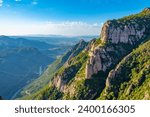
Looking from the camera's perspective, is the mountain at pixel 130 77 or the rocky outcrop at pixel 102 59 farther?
the rocky outcrop at pixel 102 59

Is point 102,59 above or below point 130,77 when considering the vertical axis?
above

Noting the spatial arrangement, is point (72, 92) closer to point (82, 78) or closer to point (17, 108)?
point (82, 78)

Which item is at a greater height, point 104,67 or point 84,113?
point 84,113

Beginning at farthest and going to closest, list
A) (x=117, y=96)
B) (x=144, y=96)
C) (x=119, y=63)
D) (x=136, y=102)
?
(x=119, y=63) < (x=117, y=96) < (x=144, y=96) < (x=136, y=102)

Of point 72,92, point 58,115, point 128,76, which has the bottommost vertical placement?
point 72,92

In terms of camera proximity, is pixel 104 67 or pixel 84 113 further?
pixel 104 67

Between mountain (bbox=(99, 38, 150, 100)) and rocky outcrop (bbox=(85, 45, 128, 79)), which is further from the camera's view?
rocky outcrop (bbox=(85, 45, 128, 79))

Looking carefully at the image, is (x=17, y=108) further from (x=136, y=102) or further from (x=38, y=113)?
(x=136, y=102)

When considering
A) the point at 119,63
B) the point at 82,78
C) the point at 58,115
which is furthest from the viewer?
the point at 82,78

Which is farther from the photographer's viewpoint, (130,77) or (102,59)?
(102,59)

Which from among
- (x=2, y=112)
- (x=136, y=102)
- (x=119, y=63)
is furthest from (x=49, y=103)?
(x=119, y=63)
